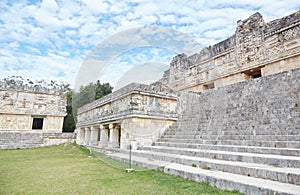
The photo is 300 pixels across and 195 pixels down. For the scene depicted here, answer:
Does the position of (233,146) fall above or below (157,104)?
→ below

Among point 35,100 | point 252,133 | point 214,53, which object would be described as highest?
point 214,53

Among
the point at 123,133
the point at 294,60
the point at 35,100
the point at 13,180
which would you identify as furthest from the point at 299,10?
the point at 35,100

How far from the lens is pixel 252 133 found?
5.57m

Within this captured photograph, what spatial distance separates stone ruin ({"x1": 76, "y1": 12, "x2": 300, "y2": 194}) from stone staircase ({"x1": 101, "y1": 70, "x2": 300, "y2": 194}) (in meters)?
0.02

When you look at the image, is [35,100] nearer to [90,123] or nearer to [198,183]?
[90,123]

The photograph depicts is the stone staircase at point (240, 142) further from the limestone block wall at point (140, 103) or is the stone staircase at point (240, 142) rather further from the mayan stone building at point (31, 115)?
the mayan stone building at point (31, 115)

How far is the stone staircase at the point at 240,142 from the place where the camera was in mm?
3336

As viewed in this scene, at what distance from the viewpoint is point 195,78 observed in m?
17.5

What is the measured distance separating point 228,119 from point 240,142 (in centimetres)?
170

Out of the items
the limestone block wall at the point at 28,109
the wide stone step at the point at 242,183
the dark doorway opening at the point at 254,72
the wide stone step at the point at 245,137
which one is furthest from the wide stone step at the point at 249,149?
the limestone block wall at the point at 28,109

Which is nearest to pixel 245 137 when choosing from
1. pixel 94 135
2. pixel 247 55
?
pixel 247 55

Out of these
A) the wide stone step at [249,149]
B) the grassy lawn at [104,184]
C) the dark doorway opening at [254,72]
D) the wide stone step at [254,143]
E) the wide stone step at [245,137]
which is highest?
the dark doorway opening at [254,72]

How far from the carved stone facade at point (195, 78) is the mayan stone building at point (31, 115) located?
8.35m

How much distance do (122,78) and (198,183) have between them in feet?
14.5
